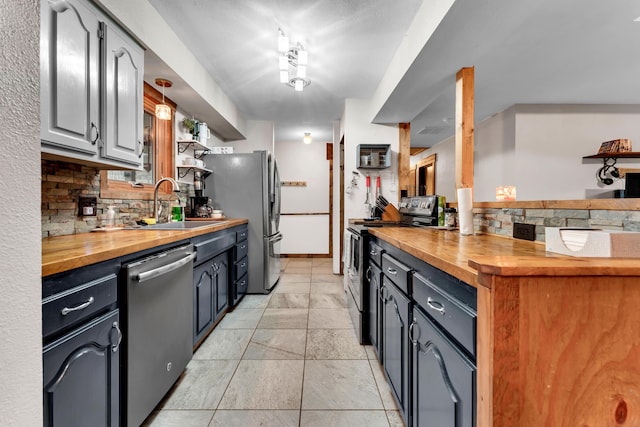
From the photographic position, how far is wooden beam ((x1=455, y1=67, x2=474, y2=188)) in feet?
7.57

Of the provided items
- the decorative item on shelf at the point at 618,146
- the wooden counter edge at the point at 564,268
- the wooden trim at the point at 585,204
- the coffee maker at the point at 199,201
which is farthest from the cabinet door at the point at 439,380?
the decorative item on shelf at the point at 618,146

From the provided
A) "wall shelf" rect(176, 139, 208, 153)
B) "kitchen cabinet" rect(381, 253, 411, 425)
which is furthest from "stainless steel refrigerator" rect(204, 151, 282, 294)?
"kitchen cabinet" rect(381, 253, 411, 425)

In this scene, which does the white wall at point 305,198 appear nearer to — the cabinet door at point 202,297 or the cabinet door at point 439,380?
the cabinet door at point 202,297

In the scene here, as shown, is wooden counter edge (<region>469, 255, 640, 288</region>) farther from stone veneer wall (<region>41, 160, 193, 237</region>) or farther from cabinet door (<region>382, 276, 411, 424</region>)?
stone veneer wall (<region>41, 160, 193, 237</region>)

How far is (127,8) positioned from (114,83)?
0.53m

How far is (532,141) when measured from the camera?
385 cm

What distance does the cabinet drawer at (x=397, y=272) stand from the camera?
4.16 feet

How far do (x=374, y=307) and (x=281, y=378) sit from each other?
745 millimetres

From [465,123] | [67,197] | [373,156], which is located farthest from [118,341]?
[373,156]

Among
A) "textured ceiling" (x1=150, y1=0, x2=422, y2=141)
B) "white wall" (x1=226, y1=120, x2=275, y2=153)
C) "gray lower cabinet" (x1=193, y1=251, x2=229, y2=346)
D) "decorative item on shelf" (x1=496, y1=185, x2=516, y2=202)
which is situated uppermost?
"textured ceiling" (x1=150, y1=0, x2=422, y2=141)

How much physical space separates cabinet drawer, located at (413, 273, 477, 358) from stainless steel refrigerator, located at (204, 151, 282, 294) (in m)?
2.55

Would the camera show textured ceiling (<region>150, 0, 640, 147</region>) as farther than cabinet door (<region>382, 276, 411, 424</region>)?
Yes

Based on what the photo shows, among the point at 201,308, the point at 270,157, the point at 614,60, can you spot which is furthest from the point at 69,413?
the point at 614,60

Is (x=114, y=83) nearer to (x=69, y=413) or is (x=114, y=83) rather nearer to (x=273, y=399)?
(x=69, y=413)
